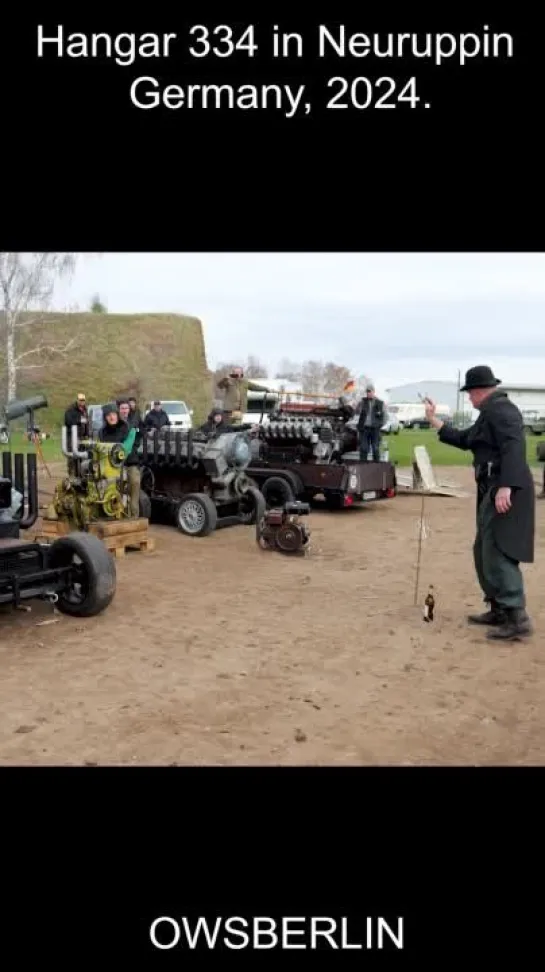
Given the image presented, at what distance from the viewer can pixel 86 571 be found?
610 cm

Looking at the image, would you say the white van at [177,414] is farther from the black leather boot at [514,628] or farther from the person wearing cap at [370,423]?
the black leather boot at [514,628]

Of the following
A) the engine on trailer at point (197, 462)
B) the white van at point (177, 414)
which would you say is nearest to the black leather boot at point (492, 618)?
the engine on trailer at point (197, 462)

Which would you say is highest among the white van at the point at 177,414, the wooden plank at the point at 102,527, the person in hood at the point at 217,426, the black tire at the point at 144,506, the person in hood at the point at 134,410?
the white van at the point at 177,414

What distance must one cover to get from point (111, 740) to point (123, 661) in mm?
1282

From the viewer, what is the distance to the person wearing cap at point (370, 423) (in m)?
14.5

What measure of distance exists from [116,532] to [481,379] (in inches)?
183

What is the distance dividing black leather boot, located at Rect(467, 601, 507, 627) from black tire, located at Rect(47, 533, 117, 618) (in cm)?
281

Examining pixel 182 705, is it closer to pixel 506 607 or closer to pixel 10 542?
pixel 10 542

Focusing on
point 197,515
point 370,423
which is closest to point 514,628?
point 197,515

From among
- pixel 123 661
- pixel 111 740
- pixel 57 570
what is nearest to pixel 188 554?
pixel 57 570

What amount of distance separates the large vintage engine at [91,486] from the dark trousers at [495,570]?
4.37 meters

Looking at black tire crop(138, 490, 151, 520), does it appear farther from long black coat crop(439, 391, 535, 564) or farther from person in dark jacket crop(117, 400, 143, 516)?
long black coat crop(439, 391, 535, 564)

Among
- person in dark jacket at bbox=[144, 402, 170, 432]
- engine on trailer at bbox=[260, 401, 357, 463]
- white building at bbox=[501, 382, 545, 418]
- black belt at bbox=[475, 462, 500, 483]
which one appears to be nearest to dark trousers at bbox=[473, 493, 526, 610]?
black belt at bbox=[475, 462, 500, 483]

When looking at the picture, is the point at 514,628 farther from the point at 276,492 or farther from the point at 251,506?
the point at 276,492
